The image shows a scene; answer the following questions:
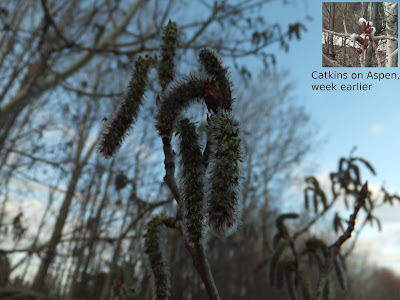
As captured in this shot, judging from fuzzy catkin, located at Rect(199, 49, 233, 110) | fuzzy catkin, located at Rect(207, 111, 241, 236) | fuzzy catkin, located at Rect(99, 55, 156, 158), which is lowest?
fuzzy catkin, located at Rect(207, 111, 241, 236)

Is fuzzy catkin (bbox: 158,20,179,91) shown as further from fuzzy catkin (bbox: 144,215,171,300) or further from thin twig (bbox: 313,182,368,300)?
thin twig (bbox: 313,182,368,300)

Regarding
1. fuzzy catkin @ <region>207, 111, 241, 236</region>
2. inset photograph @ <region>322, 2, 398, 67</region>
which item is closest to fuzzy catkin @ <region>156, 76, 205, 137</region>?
fuzzy catkin @ <region>207, 111, 241, 236</region>

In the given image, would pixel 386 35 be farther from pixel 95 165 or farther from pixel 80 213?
pixel 80 213

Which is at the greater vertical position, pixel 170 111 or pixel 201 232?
pixel 170 111

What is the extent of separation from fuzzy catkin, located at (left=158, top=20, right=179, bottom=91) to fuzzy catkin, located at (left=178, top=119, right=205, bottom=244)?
0.76 ft

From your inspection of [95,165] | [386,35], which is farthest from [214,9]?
[95,165]

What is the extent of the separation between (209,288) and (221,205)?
0.26 meters

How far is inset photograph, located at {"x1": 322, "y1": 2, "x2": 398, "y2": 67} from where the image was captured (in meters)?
4.35

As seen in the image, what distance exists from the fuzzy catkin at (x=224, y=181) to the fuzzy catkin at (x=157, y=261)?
17.7 inches

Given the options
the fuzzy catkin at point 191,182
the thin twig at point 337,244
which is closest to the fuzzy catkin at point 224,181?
the fuzzy catkin at point 191,182

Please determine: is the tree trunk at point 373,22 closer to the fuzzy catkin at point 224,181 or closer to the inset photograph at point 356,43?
the inset photograph at point 356,43

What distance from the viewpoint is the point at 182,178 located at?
39.1 inches

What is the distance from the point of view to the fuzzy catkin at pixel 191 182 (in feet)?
3.00

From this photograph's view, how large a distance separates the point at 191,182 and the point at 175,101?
0.84 feet
